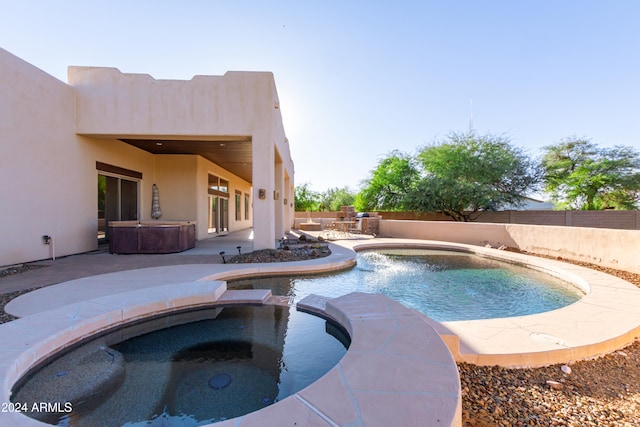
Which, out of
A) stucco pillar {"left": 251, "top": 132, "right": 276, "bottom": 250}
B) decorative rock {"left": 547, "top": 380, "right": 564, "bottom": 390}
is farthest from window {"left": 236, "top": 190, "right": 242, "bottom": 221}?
decorative rock {"left": 547, "top": 380, "right": 564, "bottom": 390}

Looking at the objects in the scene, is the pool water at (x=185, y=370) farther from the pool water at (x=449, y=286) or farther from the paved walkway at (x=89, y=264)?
the paved walkway at (x=89, y=264)

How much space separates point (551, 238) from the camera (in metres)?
8.55

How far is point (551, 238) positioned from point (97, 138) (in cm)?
1415

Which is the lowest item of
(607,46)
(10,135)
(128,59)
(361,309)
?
(361,309)

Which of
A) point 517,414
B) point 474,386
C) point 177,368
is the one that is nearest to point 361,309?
point 474,386

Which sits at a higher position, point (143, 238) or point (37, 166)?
point (37, 166)

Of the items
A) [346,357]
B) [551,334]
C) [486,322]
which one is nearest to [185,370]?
[346,357]

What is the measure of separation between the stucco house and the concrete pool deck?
3121mm

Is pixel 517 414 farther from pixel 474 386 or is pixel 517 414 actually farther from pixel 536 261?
pixel 536 261

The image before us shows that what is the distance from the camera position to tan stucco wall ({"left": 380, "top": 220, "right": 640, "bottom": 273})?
6.51m

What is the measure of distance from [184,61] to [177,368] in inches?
398

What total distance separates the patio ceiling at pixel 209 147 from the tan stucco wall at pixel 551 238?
8139 millimetres

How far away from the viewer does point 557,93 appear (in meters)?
12.6

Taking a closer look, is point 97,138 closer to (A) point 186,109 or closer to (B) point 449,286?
(A) point 186,109
